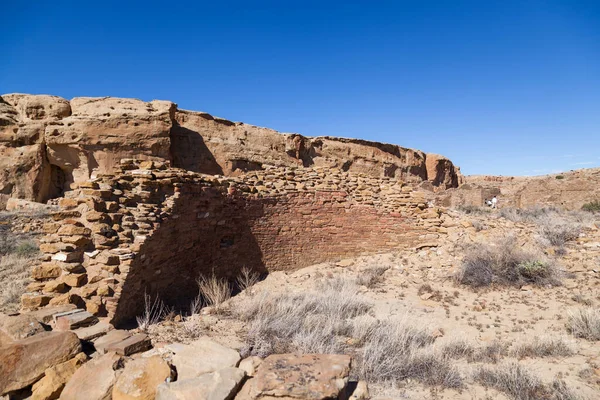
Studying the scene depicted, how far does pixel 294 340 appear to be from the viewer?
3932 millimetres

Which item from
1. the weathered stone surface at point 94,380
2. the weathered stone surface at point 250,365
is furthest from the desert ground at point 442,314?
the weathered stone surface at point 94,380

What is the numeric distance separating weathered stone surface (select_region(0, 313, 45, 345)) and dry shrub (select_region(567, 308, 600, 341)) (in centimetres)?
633

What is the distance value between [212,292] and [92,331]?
2.87 m

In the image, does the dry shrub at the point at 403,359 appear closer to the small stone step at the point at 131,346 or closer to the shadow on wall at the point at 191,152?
the small stone step at the point at 131,346

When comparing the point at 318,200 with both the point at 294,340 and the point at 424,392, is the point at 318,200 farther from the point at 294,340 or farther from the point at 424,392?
the point at 424,392

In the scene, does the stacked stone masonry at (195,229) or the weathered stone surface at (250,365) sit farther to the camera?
the stacked stone masonry at (195,229)

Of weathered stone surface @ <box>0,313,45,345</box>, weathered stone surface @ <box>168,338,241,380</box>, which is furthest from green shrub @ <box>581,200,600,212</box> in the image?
weathered stone surface @ <box>0,313,45,345</box>

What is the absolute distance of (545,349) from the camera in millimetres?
4000

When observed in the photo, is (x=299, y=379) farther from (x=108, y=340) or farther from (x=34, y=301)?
(x=34, y=301)

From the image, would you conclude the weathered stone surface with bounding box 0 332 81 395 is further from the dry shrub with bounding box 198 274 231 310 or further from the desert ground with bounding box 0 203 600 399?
the dry shrub with bounding box 198 274 231 310

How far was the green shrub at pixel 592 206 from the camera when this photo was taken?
50.6 feet

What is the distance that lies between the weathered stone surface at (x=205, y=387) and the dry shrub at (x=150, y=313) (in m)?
2.26

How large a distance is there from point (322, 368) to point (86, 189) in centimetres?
435

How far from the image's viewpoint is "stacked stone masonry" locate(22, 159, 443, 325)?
4.47 meters
